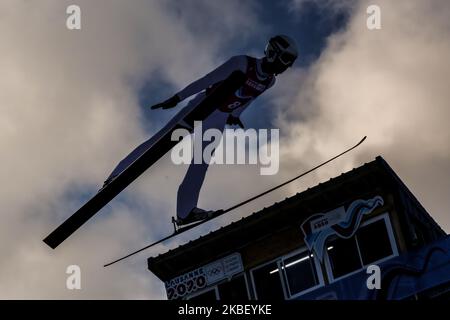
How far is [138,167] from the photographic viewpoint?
16297mm

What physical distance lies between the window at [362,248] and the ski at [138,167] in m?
9.48

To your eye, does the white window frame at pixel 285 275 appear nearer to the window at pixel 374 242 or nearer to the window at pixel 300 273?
the window at pixel 300 273

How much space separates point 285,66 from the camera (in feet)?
58.7

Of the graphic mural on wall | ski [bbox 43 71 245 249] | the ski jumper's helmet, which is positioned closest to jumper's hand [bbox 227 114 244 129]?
ski [bbox 43 71 245 249]

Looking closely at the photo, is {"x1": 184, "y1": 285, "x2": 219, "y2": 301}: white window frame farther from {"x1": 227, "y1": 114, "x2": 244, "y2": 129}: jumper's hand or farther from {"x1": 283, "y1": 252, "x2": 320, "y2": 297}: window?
{"x1": 227, "y1": 114, "x2": 244, "y2": 129}: jumper's hand

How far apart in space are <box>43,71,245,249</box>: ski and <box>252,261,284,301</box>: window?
9834mm

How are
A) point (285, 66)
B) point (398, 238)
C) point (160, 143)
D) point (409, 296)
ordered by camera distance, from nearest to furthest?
point (160, 143)
point (285, 66)
point (409, 296)
point (398, 238)

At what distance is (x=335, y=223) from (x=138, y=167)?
402 inches
